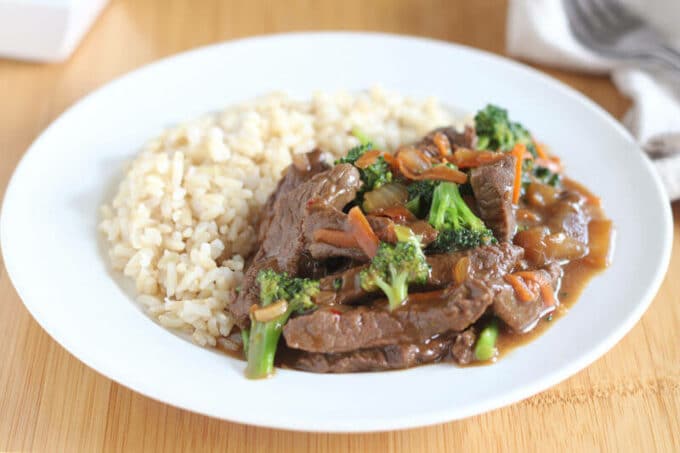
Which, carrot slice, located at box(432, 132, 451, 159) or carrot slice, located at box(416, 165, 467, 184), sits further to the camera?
carrot slice, located at box(432, 132, 451, 159)

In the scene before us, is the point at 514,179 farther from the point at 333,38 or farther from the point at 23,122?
the point at 23,122

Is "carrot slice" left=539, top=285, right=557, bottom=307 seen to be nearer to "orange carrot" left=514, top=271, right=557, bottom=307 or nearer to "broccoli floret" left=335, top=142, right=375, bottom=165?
"orange carrot" left=514, top=271, right=557, bottom=307

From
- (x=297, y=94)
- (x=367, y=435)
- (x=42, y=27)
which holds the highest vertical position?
(x=42, y=27)

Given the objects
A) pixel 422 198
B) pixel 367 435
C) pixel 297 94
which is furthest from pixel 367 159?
pixel 297 94

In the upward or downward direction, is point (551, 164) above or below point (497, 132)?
below

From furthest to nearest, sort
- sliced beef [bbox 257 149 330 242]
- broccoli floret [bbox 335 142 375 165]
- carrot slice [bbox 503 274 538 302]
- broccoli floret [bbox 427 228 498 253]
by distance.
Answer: sliced beef [bbox 257 149 330 242] < broccoli floret [bbox 335 142 375 165] < broccoli floret [bbox 427 228 498 253] < carrot slice [bbox 503 274 538 302]

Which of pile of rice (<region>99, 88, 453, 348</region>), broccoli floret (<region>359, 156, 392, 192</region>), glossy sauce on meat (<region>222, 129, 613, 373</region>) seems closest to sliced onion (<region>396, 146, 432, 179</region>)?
broccoli floret (<region>359, 156, 392, 192</region>)

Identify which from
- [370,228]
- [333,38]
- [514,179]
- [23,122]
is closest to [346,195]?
[370,228]

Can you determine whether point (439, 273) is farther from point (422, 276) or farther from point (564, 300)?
point (564, 300)
